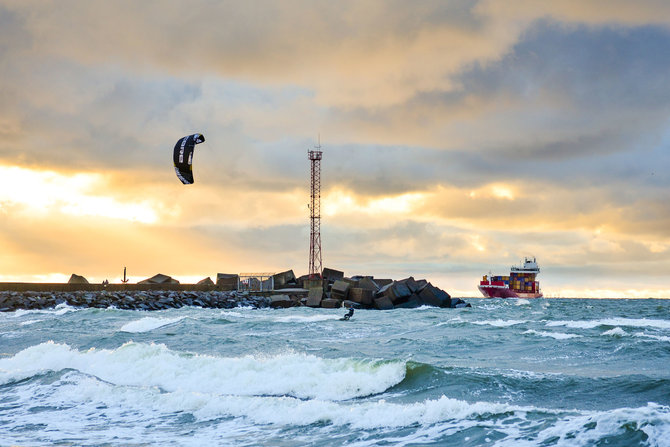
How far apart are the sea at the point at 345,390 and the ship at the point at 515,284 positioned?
329 feet

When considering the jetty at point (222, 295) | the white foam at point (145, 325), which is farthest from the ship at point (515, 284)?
the white foam at point (145, 325)

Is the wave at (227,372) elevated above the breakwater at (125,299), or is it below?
below

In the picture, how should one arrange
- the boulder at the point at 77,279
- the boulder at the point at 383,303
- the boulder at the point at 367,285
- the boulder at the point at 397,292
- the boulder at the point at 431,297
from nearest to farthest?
the boulder at the point at 383,303 → the boulder at the point at 397,292 → the boulder at the point at 431,297 → the boulder at the point at 367,285 → the boulder at the point at 77,279

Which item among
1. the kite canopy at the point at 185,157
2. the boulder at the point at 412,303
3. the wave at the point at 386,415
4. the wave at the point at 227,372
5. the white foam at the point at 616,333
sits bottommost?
the wave at the point at 386,415

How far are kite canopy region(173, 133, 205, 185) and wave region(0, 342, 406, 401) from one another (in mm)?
10599

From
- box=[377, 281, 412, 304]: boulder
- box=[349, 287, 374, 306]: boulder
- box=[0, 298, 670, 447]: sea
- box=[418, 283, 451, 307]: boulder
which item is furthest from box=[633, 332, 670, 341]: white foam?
box=[418, 283, 451, 307]: boulder

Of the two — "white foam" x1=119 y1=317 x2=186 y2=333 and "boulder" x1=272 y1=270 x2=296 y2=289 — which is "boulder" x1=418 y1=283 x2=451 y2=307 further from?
"white foam" x1=119 y1=317 x2=186 y2=333

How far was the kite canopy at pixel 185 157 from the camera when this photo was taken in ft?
88.5

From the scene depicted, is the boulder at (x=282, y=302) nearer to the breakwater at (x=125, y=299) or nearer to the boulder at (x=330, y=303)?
the breakwater at (x=125, y=299)

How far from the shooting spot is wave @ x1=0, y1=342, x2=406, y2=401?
1316cm

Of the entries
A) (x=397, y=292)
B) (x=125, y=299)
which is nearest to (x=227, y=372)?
(x=125, y=299)

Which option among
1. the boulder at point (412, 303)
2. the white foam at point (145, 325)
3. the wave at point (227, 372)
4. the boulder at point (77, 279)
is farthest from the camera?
the boulder at point (77, 279)

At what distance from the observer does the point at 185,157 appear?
88.4 ft

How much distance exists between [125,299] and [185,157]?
22.7m
